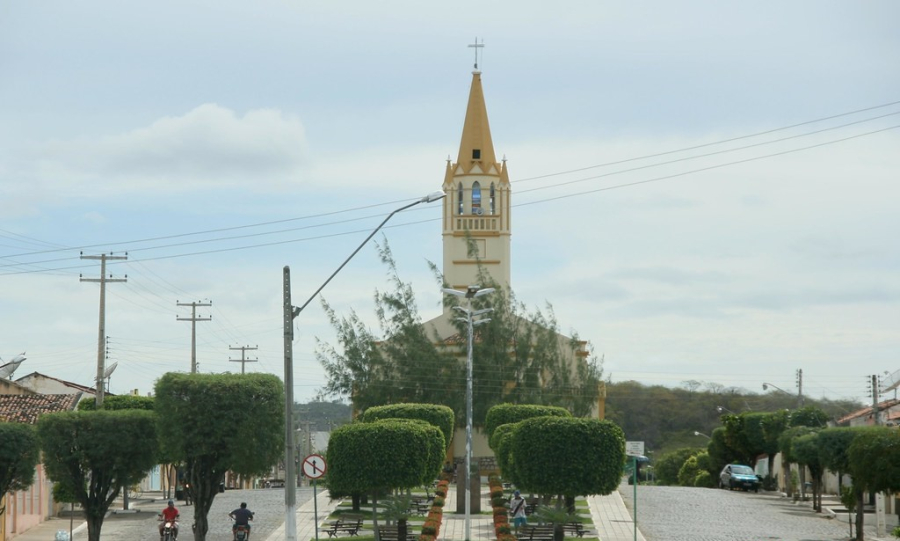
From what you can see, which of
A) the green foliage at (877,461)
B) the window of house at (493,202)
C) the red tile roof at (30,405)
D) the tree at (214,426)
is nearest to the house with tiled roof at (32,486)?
the red tile roof at (30,405)

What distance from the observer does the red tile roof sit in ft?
144

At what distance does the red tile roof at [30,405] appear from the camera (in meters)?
43.8

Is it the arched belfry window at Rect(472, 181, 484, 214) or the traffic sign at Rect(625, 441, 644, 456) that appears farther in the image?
the arched belfry window at Rect(472, 181, 484, 214)

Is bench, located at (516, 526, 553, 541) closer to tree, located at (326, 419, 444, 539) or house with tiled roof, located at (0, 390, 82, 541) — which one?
tree, located at (326, 419, 444, 539)

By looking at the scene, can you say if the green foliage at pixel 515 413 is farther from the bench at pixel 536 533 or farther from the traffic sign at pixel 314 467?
the traffic sign at pixel 314 467

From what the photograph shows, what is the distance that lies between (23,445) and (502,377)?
3307 centimetres

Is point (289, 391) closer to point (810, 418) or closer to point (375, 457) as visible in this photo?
point (375, 457)

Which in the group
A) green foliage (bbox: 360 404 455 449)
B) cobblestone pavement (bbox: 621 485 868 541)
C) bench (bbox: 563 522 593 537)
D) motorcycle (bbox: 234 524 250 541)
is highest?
green foliage (bbox: 360 404 455 449)

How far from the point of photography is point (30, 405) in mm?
45469

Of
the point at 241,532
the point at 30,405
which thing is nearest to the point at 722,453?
the point at 30,405

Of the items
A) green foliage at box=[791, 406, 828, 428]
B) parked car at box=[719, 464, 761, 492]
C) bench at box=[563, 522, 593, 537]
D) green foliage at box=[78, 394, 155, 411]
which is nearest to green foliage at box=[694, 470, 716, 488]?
parked car at box=[719, 464, 761, 492]

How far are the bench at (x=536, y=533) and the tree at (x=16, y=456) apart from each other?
1343 cm

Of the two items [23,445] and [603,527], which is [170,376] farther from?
[603,527]

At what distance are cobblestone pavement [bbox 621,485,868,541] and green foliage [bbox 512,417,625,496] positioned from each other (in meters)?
4.84
